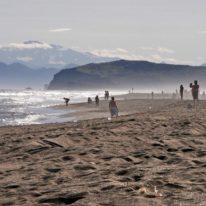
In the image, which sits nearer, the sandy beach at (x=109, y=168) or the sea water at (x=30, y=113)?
the sandy beach at (x=109, y=168)

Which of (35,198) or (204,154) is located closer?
(35,198)

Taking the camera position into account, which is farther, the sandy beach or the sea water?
the sea water

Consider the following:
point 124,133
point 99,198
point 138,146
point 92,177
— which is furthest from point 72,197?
point 124,133

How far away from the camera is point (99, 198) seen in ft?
24.4

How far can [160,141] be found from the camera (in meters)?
13.0

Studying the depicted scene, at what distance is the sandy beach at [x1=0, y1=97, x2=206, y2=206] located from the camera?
7.51 metres

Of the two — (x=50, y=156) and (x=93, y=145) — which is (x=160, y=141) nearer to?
(x=93, y=145)

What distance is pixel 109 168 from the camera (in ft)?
32.2

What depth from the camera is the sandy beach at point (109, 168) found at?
24.6ft

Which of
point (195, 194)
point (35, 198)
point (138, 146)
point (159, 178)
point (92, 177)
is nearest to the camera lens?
point (195, 194)

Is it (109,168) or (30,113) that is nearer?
(109,168)

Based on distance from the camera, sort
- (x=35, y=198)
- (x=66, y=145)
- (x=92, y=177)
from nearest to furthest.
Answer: (x=35, y=198) → (x=92, y=177) → (x=66, y=145)

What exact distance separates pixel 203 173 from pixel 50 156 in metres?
4.33

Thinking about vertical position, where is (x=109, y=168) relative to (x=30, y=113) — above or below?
above
